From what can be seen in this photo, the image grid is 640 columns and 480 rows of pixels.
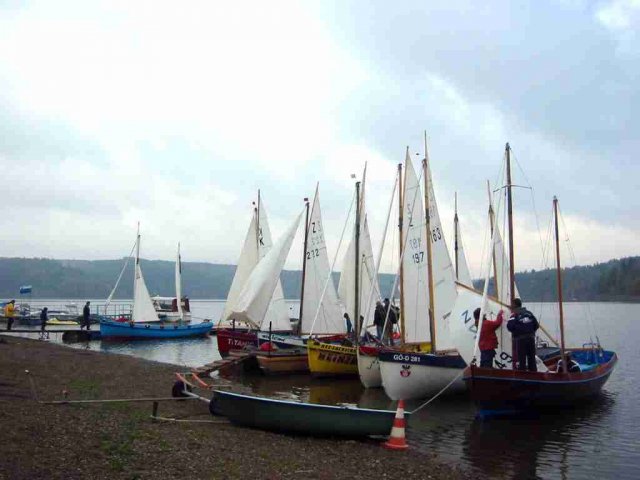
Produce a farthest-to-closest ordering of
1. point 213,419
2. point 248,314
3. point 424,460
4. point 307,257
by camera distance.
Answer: point 307,257 → point 248,314 → point 213,419 → point 424,460

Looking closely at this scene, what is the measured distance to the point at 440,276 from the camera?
75.0 feet

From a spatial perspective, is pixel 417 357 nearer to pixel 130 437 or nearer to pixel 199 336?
pixel 130 437

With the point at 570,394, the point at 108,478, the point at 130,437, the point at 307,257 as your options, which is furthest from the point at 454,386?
the point at 108,478

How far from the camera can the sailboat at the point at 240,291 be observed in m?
31.1

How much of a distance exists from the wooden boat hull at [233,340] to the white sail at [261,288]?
4.82 metres

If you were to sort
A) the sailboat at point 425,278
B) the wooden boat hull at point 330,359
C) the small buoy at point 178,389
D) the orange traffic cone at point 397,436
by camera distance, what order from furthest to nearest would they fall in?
the wooden boat hull at point 330,359 < the sailboat at point 425,278 < the small buoy at point 178,389 < the orange traffic cone at point 397,436

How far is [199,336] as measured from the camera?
5194cm

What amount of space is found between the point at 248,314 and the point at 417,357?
29.0 feet

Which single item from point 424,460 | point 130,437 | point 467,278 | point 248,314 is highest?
point 467,278

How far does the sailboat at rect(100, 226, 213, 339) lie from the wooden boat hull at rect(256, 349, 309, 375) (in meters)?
22.5

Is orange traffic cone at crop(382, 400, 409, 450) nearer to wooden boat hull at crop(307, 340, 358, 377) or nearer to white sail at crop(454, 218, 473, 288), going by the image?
wooden boat hull at crop(307, 340, 358, 377)

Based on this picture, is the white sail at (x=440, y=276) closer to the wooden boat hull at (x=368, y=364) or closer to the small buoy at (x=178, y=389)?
the wooden boat hull at (x=368, y=364)

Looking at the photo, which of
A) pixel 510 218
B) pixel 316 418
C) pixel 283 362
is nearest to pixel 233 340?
pixel 283 362

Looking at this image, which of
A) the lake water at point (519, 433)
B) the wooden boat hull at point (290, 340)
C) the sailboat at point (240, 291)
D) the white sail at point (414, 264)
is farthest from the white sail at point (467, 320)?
the sailboat at point (240, 291)
